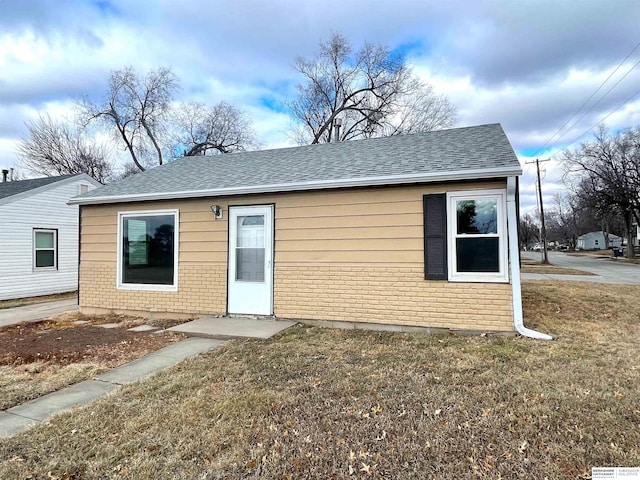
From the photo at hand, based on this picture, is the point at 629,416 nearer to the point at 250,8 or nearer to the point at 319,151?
the point at 319,151

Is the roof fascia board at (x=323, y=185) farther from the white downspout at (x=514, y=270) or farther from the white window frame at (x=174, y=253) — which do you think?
the white downspout at (x=514, y=270)

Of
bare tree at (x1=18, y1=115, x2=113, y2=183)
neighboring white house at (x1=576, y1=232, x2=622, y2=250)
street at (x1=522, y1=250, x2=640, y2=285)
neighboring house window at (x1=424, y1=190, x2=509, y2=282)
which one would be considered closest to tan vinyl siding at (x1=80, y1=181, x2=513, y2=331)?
neighboring house window at (x1=424, y1=190, x2=509, y2=282)

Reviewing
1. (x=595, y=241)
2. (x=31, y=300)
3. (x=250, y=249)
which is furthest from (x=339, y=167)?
(x=595, y=241)

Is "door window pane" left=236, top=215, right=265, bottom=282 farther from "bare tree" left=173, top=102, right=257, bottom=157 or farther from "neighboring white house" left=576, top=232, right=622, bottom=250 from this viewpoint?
"neighboring white house" left=576, top=232, right=622, bottom=250

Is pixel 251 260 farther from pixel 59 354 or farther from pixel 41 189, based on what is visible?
pixel 41 189

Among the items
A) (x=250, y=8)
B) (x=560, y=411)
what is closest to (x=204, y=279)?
(x=560, y=411)

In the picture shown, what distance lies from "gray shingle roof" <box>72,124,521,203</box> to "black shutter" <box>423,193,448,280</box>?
38 centimetres

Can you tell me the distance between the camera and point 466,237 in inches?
219

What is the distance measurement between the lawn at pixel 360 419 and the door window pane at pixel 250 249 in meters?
2.31

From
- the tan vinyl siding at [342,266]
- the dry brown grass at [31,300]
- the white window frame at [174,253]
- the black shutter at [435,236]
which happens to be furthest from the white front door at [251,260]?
the dry brown grass at [31,300]

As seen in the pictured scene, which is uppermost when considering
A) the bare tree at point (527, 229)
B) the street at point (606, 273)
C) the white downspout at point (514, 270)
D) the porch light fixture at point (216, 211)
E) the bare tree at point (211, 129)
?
the bare tree at point (211, 129)

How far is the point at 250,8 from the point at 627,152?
1287 inches

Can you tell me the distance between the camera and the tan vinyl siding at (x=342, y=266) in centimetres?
563

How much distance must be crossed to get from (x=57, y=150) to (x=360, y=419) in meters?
28.6
